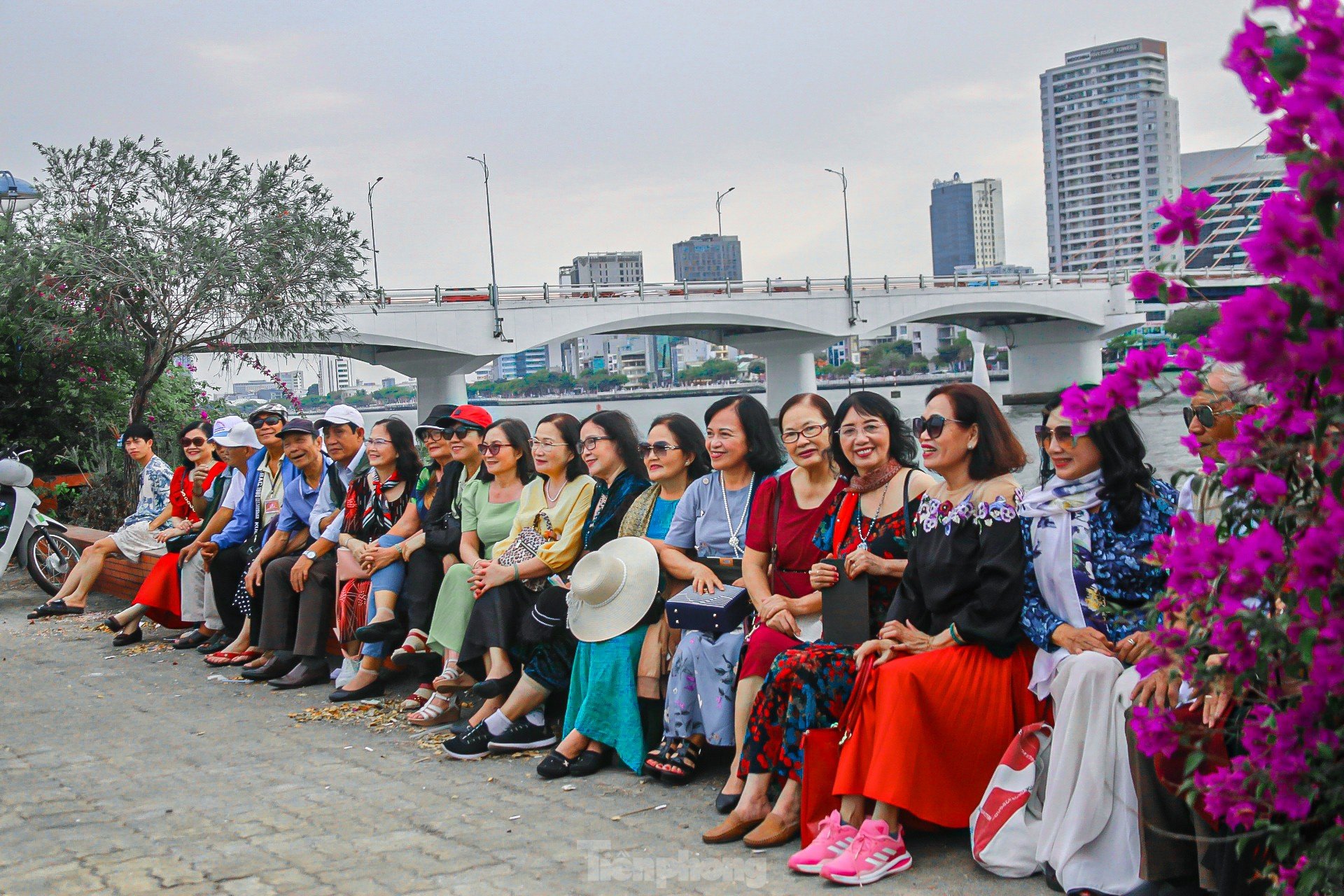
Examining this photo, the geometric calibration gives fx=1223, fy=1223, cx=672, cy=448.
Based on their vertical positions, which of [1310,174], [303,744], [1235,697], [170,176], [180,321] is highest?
[170,176]

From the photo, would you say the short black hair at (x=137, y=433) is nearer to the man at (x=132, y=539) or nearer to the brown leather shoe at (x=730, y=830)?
the man at (x=132, y=539)

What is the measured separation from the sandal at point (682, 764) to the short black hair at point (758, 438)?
1061mm

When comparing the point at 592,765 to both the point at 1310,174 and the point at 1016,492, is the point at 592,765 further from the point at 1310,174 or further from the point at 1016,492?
the point at 1310,174

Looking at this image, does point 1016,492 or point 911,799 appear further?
point 1016,492

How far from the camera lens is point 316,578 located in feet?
20.0

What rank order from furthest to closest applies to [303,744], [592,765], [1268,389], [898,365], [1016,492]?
[898,365] < [303,744] < [592,765] < [1016,492] < [1268,389]

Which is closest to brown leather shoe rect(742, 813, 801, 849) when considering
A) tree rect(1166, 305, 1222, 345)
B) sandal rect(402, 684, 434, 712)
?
tree rect(1166, 305, 1222, 345)

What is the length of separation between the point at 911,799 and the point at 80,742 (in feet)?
11.8

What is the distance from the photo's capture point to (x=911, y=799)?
326cm

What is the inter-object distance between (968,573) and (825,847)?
873mm

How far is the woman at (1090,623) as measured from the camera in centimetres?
301

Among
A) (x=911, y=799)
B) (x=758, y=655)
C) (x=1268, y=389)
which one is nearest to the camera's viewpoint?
(x=1268, y=389)

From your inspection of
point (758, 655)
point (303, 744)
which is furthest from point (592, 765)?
point (303, 744)

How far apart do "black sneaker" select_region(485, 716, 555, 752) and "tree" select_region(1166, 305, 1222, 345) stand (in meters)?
3.37
